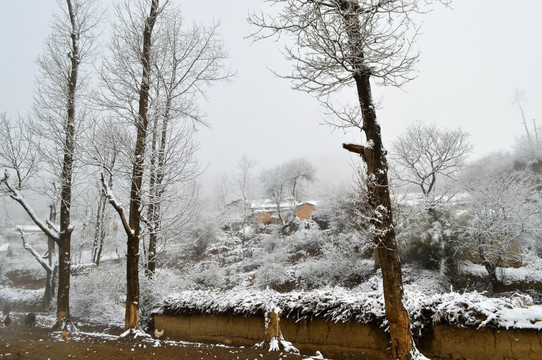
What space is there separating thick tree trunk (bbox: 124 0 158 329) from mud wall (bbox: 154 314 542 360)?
1670mm

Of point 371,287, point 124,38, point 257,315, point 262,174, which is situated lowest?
point 371,287

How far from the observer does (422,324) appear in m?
6.00

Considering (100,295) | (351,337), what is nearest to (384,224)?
(351,337)

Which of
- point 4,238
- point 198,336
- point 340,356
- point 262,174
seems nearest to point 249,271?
point 198,336

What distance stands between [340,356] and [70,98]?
489 inches

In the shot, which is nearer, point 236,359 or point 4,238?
point 236,359

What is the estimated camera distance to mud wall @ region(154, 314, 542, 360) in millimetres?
5289

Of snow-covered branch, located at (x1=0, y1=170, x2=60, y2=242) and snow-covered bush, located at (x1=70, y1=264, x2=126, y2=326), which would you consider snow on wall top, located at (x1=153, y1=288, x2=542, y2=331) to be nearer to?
snow-covered bush, located at (x1=70, y1=264, x2=126, y2=326)

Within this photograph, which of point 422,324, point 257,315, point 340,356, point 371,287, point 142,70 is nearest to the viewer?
point 422,324

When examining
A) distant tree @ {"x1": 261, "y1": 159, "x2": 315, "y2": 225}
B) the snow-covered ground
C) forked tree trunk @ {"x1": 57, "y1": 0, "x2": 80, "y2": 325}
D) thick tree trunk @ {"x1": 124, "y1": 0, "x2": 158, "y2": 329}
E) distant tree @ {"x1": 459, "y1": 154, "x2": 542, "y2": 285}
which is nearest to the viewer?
the snow-covered ground

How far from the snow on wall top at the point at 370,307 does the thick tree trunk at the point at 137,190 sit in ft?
5.13

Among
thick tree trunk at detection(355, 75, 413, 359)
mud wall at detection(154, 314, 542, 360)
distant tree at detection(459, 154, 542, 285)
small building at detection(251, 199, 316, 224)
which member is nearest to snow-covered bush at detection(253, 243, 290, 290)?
distant tree at detection(459, 154, 542, 285)

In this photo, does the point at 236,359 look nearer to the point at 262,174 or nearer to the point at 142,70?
the point at 142,70

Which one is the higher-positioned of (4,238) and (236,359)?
(4,238)
